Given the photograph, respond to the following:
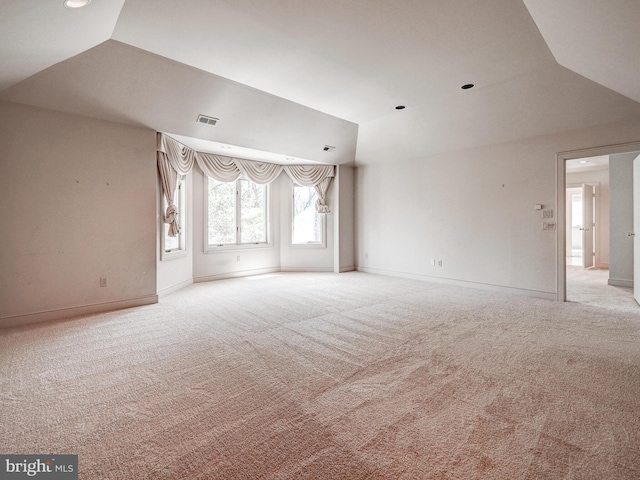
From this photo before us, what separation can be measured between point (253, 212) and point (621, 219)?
778cm

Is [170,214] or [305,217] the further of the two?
[305,217]

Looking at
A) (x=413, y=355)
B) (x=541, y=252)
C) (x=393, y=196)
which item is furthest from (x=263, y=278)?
(x=541, y=252)

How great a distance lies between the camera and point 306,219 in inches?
314

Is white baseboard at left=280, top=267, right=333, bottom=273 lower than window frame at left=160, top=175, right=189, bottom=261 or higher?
lower

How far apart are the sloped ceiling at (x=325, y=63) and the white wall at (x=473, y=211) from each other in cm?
38

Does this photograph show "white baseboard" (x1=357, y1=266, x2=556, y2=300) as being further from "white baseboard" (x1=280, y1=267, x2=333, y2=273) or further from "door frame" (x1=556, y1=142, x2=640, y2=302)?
"white baseboard" (x1=280, y1=267, x2=333, y2=273)

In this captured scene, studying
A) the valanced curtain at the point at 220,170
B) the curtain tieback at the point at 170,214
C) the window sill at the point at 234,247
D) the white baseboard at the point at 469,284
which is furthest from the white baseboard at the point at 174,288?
the white baseboard at the point at 469,284

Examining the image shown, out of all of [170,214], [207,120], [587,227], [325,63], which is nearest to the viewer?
[325,63]

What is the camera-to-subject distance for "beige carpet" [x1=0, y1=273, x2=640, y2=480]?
155 centimetres

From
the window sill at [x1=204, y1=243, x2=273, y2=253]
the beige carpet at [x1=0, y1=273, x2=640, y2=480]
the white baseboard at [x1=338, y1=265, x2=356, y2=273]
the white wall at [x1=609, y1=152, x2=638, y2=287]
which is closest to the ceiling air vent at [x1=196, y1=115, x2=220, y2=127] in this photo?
the window sill at [x1=204, y1=243, x2=273, y2=253]

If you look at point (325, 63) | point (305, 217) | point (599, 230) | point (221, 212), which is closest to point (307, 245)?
point (305, 217)

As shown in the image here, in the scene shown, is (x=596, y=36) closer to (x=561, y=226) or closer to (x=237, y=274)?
(x=561, y=226)

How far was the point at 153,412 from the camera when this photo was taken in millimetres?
1966

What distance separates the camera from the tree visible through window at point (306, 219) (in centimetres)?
791
